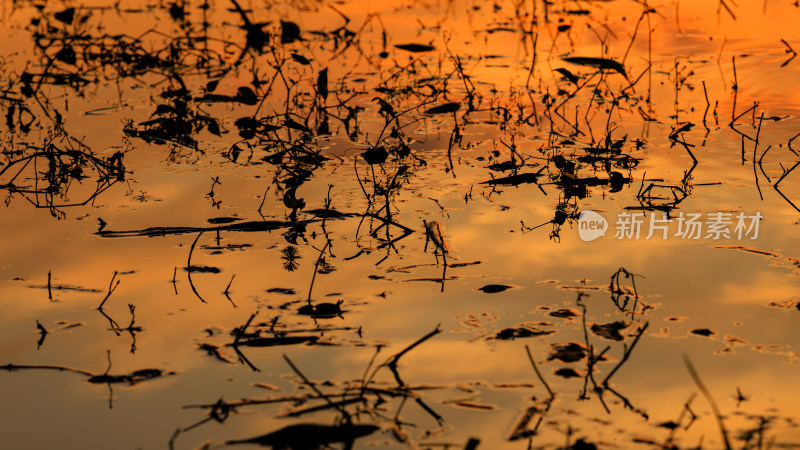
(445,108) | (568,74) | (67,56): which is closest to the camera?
(568,74)

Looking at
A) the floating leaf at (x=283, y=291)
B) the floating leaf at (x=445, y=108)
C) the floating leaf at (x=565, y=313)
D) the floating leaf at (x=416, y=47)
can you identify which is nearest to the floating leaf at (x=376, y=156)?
the floating leaf at (x=445, y=108)

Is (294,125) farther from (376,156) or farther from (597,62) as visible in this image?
(597,62)

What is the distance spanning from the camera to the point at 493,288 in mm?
3398

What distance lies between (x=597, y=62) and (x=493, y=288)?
393cm

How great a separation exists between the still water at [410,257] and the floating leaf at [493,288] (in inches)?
0.6

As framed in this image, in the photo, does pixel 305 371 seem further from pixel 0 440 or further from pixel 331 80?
pixel 331 80

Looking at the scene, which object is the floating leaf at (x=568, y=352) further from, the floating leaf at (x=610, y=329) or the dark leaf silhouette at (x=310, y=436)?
the dark leaf silhouette at (x=310, y=436)

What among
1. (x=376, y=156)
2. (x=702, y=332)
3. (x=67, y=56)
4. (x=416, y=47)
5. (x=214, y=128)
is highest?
(x=67, y=56)

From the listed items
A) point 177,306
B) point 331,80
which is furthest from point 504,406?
point 331,80

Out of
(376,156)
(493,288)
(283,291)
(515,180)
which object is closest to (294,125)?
(376,156)

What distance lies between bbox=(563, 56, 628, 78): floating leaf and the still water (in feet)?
0.07

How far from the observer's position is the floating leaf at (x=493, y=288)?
133 inches

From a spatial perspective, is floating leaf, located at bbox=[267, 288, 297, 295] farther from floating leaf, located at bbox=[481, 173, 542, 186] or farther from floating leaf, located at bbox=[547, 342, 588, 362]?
floating leaf, located at bbox=[481, 173, 542, 186]

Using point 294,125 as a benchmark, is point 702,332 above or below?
below
